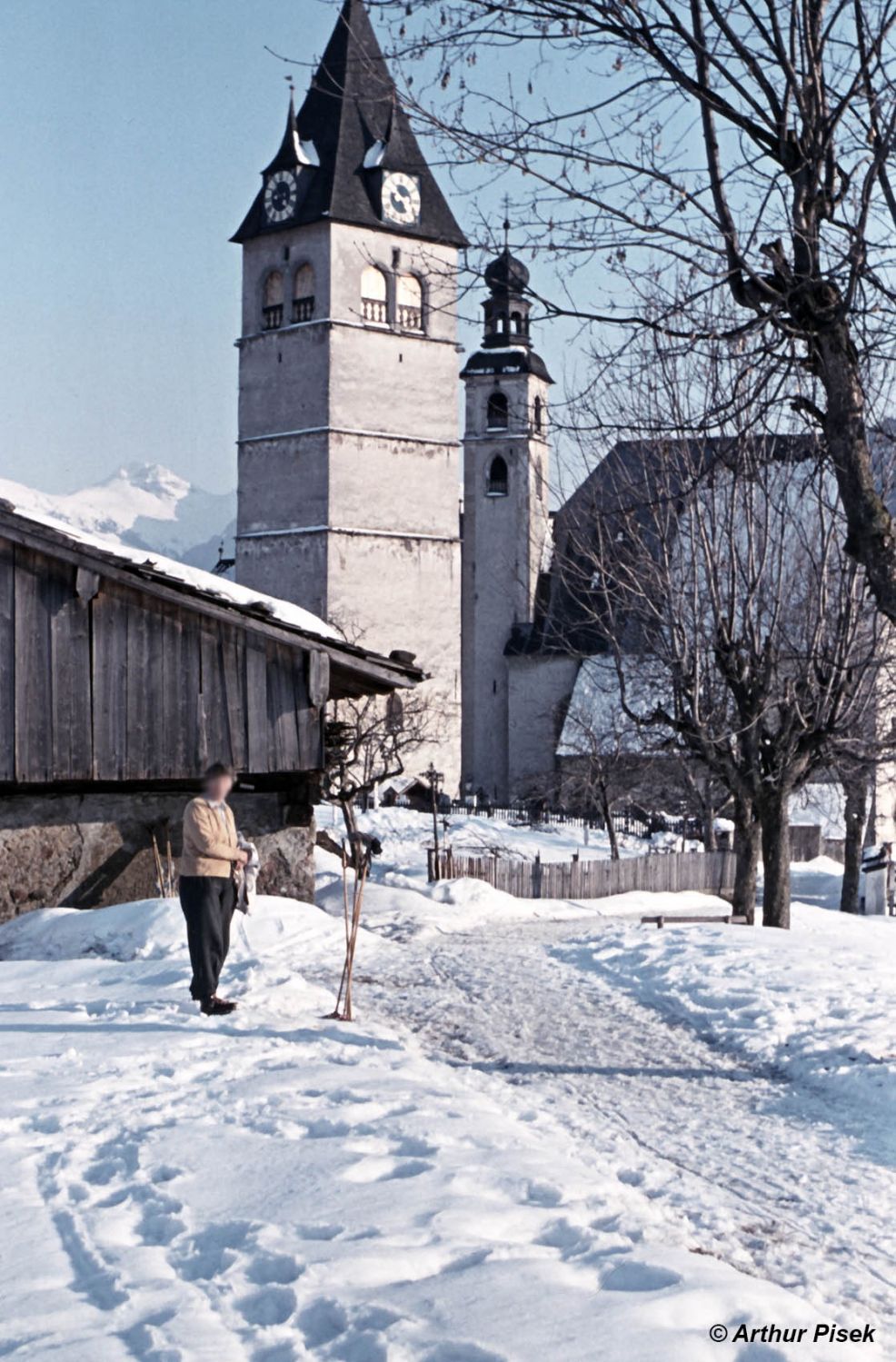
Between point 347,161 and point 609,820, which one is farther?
point 347,161

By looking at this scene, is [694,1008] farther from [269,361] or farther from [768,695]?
[269,361]

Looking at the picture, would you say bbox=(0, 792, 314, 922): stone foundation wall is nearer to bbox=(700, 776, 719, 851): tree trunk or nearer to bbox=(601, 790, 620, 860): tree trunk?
bbox=(700, 776, 719, 851): tree trunk

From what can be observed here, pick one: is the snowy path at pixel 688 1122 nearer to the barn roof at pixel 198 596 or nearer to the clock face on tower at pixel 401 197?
the barn roof at pixel 198 596

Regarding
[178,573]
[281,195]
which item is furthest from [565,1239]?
[281,195]

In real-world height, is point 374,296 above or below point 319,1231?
above

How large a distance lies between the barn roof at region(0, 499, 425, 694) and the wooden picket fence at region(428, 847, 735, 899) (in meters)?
15.0

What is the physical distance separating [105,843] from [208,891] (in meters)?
5.73

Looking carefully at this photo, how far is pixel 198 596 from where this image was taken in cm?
1423

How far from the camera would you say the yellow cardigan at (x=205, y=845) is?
9555 mm

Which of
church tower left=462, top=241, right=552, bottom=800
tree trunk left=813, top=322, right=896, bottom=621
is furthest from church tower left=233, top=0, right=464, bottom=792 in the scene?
tree trunk left=813, top=322, right=896, bottom=621

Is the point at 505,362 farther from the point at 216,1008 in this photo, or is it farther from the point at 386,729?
the point at 216,1008

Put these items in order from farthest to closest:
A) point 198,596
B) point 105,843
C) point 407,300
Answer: point 407,300 → point 105,843 → point 198,596

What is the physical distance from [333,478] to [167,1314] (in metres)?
48.7

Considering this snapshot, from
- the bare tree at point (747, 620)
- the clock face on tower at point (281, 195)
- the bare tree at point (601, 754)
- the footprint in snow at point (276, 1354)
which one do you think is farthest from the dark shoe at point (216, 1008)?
the clock face on tower at point (281, 195)
